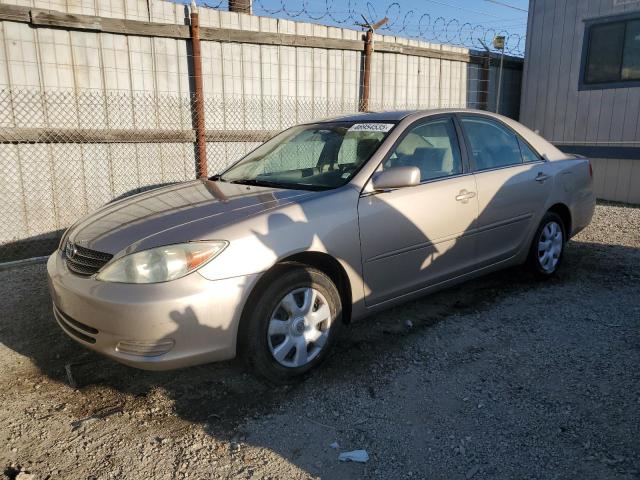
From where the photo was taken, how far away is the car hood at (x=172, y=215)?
2.95 m

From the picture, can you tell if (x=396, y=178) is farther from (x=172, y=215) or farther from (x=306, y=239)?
(x=172, y=215)

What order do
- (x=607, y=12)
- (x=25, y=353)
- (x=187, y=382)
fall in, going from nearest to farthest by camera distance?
(x=187, y=382)
(x=25, y=353)
(x=607, y=12)

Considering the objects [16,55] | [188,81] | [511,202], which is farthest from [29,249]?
[511,202]

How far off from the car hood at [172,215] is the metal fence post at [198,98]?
3212 millimetres

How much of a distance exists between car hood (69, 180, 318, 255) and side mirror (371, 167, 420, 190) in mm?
463

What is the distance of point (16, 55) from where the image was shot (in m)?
5.77

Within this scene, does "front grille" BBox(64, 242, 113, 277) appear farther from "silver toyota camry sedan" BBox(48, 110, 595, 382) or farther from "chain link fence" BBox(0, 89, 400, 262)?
"chain link fence" BBox(0, 89, 400, 262)

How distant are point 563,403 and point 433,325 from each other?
1240mm

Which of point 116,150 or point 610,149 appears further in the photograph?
point 610,149

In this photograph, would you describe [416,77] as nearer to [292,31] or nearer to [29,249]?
[292,31]

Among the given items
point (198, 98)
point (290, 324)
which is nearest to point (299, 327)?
point (290, 324)

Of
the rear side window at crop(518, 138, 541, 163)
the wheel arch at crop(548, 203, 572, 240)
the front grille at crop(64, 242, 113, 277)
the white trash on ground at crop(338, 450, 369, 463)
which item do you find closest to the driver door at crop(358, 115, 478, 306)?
the rear side window at crop(518, 138, 541, 163)

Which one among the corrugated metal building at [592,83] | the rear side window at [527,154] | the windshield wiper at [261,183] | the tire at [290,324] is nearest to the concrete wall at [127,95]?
the windshield wiper at [261,183]

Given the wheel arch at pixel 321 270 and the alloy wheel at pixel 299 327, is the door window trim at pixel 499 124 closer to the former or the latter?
the wheel arch at pixel 321 270
